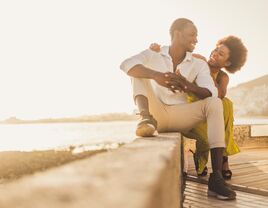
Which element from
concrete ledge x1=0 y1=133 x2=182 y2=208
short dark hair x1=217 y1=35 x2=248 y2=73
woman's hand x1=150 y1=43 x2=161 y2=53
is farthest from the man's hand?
concrete ledge x1=0 y1=133 x2=182 y2=208

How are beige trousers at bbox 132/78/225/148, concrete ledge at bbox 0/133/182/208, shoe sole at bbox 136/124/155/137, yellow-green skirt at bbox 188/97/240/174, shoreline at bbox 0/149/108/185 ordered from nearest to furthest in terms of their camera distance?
1. concrete ledge at bbox 0/133/182/208
2. shoe sole at bbox 136/124/155/137
3. beige trousers at bbox 132/78/225/148
4. yellow-green skirt at bbox 188/97/240/174
5. shoreline at bbox 0/149/108/185

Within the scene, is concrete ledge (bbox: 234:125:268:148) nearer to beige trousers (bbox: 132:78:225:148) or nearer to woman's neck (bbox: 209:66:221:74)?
woman's neck (bbox: 209:66:221:74)

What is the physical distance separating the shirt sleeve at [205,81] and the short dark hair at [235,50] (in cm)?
68

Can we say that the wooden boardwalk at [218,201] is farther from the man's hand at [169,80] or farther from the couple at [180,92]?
the man's hand at [169,80]

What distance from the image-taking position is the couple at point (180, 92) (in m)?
3.11

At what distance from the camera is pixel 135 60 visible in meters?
3.51

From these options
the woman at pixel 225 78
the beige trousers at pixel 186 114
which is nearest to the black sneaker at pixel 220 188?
the beige trousers at pixel 186 114

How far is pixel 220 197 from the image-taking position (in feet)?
10.2

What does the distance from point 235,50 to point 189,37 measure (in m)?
0.77

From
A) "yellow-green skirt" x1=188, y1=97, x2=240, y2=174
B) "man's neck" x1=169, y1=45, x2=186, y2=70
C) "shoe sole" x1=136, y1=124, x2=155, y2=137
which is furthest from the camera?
"yellow-green skirt" x1=188, y1=97, x2=240, y2=174

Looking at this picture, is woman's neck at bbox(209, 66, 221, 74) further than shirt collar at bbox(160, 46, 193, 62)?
Yes

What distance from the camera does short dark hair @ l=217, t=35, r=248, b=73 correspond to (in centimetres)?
427

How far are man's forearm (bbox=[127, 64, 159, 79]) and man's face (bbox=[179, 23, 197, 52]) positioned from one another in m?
0.70

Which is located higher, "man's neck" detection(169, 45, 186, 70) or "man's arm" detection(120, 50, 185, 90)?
"man's neck" detection(169, 45, 186, 70)
